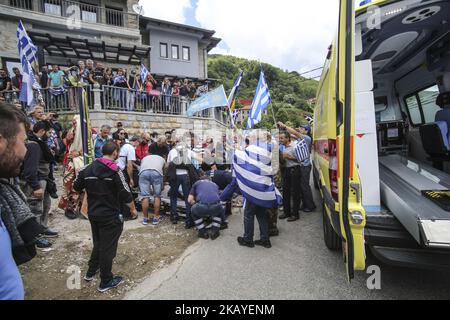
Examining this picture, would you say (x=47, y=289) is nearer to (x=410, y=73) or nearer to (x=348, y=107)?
(x=348, y=107)

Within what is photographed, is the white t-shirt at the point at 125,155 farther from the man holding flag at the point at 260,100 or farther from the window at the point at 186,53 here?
the window at the point at 186,53

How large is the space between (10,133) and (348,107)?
8.20 ft

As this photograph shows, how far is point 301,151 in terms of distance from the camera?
578cm

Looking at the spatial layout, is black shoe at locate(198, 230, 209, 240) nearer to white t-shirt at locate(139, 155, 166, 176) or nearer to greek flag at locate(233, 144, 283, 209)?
greek flag at locate(233, 144, 283, 209)

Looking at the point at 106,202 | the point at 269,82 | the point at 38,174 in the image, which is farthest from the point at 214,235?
the point at 269,82

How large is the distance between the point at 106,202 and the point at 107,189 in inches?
6.6

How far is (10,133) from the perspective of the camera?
54.1 inches

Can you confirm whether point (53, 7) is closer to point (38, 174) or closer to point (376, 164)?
point (38, 174)

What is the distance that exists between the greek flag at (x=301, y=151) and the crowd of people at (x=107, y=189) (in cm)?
10

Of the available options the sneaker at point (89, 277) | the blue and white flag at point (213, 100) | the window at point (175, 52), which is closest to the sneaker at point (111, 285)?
the sneaker at point (89, 277)

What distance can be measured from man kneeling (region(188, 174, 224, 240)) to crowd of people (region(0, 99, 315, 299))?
0.06 feet

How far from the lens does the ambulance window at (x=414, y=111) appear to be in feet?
21.3

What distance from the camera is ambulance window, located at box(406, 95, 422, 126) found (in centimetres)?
649
